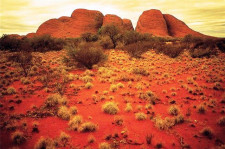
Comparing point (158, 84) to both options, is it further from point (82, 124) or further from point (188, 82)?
point (82, 124)

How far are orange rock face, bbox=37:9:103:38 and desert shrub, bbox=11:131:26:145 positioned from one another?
5323 centimetres

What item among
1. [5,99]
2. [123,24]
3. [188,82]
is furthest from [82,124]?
[123,24]

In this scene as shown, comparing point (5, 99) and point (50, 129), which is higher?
point (5, 99)

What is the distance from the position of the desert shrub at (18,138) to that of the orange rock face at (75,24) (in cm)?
5323

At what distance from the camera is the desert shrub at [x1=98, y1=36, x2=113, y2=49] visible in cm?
2709

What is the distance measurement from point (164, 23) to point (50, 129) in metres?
63.6

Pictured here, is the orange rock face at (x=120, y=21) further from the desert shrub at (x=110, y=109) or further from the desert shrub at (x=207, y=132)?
the desert shrub at (x=207, y=132)

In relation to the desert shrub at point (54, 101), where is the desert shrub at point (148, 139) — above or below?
below

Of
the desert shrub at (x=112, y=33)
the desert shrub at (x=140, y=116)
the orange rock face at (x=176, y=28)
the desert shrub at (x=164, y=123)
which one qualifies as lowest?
the desert shrub at (x=164, y=123)

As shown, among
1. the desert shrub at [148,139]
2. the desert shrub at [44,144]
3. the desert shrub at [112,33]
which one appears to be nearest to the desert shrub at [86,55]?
the desert shrub at [44,144]

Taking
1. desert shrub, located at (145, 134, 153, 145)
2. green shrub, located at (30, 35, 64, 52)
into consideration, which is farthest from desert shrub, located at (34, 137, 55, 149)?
green shrub, located at (30, 35, 64, 52)

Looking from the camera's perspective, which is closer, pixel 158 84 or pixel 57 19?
pixel 158 84

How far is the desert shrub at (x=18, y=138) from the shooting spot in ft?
14.4

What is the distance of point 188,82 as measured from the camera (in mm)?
10734
